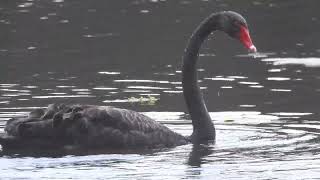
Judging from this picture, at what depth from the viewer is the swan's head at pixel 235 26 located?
11.3 m

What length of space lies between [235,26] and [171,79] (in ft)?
13.7

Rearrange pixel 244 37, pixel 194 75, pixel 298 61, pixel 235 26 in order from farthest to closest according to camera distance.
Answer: pixel 298 61
pixel 194 75
pixel 235 26
pixel 244 37

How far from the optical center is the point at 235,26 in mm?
11375

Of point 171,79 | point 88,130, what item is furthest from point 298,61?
point 88,130

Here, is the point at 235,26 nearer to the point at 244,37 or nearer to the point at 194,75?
the point at 244,37

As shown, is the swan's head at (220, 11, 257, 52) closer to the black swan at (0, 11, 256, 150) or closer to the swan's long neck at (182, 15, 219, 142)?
the black swan at (0, 11, 256, 150)

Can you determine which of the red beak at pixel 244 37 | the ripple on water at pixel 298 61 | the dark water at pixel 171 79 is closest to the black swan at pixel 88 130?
the red beak at pixel 244 37

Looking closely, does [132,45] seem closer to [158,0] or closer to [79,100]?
[79,100]

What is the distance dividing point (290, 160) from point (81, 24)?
13158 millimetres

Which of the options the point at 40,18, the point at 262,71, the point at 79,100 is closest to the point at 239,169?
the point at 79,100

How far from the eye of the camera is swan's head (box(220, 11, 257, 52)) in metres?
11.3

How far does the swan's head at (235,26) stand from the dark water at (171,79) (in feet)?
3.38

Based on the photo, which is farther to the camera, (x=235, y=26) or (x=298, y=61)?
(x=298, y=61)

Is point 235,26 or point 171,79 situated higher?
point 235,26
